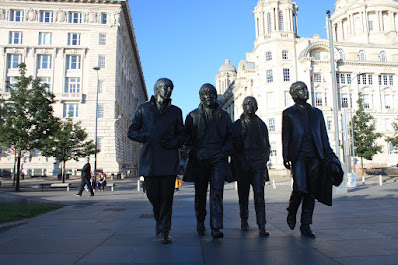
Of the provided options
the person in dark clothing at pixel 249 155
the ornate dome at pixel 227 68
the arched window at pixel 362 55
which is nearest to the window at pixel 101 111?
the person in dark clothing at pixel 249 155

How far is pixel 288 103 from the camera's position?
55.1 m

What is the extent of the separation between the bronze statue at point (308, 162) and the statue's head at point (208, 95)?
1250mm

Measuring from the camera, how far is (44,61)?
1727 inches

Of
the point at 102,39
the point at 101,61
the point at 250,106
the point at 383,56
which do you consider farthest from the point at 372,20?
the point at 250,106

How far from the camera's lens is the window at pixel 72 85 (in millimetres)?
43125

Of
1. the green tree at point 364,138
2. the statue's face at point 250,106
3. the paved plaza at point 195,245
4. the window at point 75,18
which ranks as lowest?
the paved plaza at point 195,245

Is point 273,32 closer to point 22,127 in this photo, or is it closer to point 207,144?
point 22,127

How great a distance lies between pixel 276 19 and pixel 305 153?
191 feet

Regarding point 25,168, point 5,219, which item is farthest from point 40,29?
point 5,219

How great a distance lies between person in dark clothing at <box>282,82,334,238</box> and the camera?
489 centimetres

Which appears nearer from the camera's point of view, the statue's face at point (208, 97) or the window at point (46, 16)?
the statue's face at point (208, 97)

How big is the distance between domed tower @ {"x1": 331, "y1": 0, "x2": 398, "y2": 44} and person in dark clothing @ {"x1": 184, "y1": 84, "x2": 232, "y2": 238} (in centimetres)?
8278

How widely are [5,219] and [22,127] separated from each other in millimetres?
16702

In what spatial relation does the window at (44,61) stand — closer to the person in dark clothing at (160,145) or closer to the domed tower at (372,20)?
the person in dark clothing at (160,145)
